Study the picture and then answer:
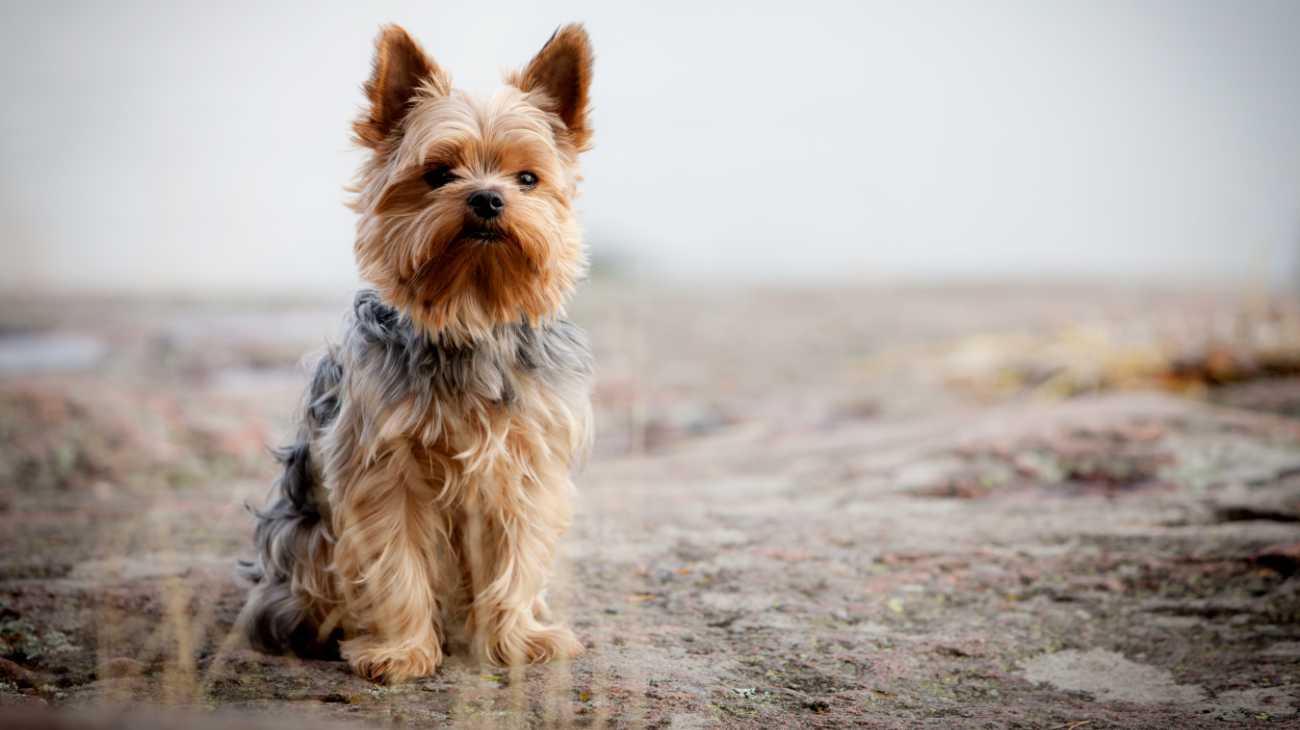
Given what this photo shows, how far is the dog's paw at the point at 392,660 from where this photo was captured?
388 cm

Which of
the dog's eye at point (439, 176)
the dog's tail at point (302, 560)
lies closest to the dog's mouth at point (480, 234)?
the dog's eye at point (439, 176)

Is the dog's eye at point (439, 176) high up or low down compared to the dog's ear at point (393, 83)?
down

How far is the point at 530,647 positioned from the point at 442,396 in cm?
116

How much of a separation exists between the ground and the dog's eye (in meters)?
1.39

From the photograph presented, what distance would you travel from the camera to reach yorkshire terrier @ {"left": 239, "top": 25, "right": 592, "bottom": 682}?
392 cm

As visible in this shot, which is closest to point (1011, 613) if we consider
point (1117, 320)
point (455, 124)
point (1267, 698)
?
point (1267, 698)

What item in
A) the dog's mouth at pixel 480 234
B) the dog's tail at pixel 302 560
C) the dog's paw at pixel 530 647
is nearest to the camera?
the dog's mouth at pixel 480 234

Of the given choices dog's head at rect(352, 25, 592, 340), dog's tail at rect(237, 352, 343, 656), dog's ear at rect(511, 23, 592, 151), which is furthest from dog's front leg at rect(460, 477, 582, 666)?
dog's ear at rect(511, 23, 592, 151)

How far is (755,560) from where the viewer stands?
5.51 metres

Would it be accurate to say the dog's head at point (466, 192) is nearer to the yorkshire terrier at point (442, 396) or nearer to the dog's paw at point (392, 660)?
the yorkshire terrier at point (442, 396)

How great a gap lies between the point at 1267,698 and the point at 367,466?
3632 millimetres

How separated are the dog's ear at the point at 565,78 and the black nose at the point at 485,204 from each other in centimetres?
65

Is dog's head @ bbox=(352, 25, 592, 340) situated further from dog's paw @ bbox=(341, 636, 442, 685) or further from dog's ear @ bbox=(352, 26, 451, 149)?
dog's paw @ bbox=(341, 636, 442, 685)

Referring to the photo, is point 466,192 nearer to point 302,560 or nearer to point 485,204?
point 485,204
